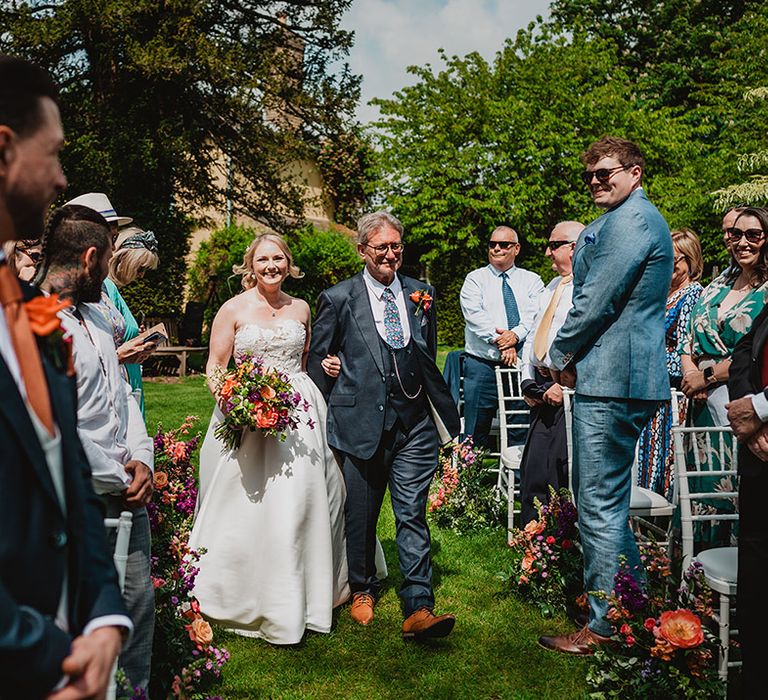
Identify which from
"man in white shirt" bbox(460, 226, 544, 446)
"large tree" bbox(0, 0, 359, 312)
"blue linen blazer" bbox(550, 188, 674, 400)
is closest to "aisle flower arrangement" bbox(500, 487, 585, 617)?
"blue linen blazer" bbox(550, 188, 674, 400)

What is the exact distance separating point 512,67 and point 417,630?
901 inches

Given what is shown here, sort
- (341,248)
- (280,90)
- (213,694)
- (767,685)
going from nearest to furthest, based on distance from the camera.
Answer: (767,685), (213,694), (280,90), (341,248)

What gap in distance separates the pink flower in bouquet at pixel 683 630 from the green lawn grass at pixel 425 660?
2.52ft

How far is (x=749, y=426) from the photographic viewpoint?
2979 millimetres

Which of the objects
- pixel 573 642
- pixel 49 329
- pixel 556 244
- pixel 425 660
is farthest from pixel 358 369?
pixel 49 329

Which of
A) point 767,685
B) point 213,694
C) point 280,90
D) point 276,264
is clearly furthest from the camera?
point 280,90

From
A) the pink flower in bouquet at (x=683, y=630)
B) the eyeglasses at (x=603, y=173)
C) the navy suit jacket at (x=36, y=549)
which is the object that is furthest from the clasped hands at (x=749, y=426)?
the navy suit jacket at (x=36, y=549)

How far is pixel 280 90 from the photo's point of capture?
1883 centimetres

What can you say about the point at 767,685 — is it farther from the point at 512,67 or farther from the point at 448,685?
the point at 512,67

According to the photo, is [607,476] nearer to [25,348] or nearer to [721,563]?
[721,563]

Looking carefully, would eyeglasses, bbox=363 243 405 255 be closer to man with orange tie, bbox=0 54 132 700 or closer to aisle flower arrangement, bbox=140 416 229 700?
aisle flower arrangement, bbox=140 416 229 700

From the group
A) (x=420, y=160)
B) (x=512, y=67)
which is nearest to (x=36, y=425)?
(x=420, y=160)

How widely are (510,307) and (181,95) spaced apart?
12810mm

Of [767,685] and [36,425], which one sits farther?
[767,685]
